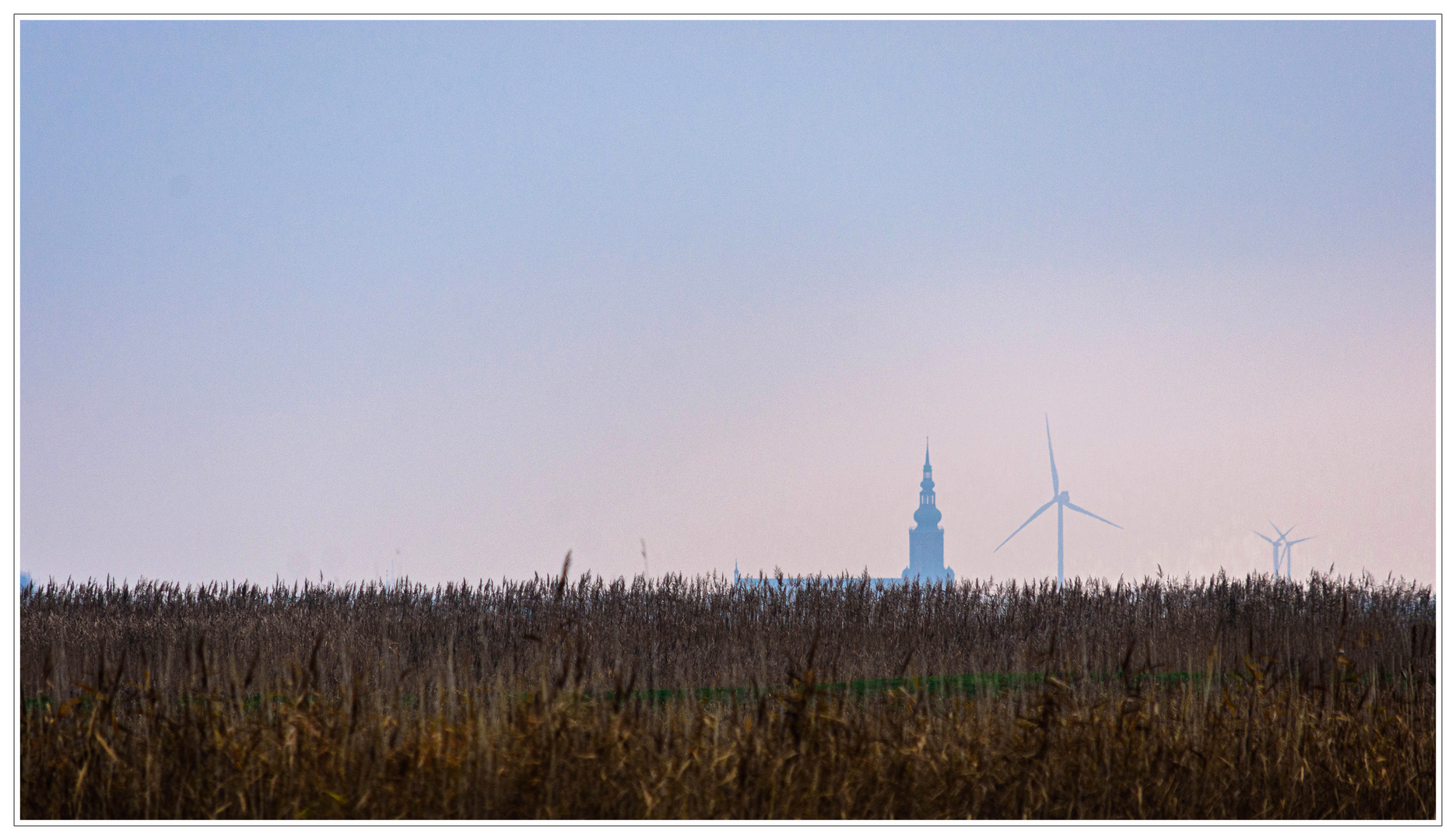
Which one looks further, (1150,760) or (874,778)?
(1150,760)

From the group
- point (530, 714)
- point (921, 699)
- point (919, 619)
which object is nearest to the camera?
point (530, 714)

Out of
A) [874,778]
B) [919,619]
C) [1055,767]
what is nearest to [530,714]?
[874,778]

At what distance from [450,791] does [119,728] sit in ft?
7.32

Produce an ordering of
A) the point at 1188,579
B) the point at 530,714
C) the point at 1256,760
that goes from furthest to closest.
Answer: the point at 1188,579 < the point at 1256,760 < the point at 530,714

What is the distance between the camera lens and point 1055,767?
6.83 meters

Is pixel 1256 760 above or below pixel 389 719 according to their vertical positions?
below

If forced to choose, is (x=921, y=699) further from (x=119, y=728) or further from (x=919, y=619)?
(x=919, y=619)

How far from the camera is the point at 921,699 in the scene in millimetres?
8258

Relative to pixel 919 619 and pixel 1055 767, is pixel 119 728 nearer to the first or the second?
pixel 1055 767
